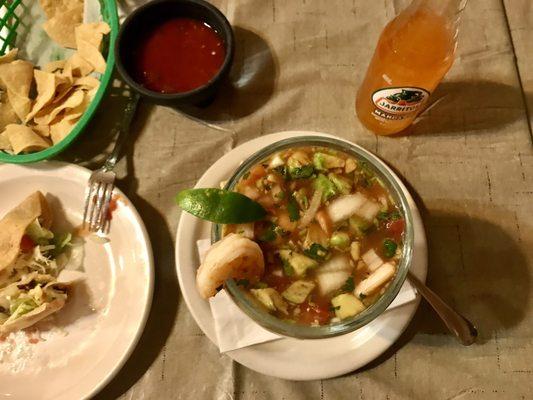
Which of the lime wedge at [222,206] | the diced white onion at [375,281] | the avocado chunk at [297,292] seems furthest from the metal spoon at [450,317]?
the lime wedge at [222,206]

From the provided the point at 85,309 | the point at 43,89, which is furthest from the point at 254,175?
the point at 43,89

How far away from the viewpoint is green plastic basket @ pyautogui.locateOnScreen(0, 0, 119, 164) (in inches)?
40.6

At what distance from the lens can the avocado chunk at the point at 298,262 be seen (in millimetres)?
770

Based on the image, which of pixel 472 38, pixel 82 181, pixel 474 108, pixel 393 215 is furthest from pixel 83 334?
pixel 472 38

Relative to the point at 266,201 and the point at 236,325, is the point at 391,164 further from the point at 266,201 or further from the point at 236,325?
the point at 236,325

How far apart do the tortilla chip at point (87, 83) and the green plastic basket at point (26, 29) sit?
2 cm

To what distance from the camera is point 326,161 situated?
0.84 meters

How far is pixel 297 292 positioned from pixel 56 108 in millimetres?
719

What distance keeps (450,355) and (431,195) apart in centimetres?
35

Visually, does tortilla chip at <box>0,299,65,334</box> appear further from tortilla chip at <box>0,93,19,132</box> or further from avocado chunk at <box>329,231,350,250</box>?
avocado chunk at <box>329,231,350,250</box>

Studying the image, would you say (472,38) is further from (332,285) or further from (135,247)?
(135,247)

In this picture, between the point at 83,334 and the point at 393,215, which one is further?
the point at 83,334

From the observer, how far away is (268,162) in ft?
2.82

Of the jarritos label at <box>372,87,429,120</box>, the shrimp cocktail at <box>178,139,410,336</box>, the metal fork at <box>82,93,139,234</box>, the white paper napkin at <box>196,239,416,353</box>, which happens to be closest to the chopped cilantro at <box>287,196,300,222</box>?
the shrimp cocktail at <box>178,139,410,336</box>
